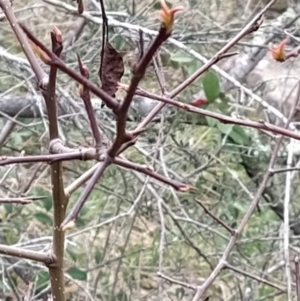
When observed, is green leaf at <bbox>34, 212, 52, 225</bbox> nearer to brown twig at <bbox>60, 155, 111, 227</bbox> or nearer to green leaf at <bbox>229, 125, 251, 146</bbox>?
green leaf at <bbox>229, 125, 251, 146</bbox>

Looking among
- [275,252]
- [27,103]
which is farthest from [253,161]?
[27,103]

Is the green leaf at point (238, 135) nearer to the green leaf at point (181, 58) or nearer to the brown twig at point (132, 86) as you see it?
the green leaf at point (181, 58)

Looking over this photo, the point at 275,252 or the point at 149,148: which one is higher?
the point at 149,148

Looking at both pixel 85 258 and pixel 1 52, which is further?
pixel 85 258

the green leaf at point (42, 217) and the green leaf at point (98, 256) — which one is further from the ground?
the green leaf at point (42, 217)

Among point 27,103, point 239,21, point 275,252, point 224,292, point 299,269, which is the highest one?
point 239,21

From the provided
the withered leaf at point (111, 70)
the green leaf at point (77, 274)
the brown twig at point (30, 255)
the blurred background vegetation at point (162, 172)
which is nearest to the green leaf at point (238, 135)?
the blurred background vegetation at point (162, 172)

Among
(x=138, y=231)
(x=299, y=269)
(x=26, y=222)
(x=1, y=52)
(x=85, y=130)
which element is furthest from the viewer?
(x=138, y=231)

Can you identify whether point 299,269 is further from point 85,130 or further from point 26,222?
point 26,222
